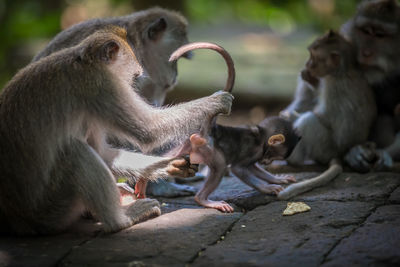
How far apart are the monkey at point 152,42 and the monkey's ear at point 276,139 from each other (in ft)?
2.87

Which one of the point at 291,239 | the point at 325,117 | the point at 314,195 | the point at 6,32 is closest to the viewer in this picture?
the point at 291,239

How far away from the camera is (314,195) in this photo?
484 cm

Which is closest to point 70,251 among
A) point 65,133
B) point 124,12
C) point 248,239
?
point 65,133

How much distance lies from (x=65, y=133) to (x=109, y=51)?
0.70m

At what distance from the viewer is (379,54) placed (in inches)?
232

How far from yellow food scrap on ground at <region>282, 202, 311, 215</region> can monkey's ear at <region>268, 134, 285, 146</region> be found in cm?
66

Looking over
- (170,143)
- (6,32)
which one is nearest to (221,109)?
(170,143)

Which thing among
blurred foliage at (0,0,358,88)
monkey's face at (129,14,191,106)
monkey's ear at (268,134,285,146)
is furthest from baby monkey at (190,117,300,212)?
blurred foliage at (0,0,358,88)

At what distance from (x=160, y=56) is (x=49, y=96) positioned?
204 cm

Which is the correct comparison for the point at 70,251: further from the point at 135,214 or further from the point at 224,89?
the point at 224,89

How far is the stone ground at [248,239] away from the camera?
3.54 metres

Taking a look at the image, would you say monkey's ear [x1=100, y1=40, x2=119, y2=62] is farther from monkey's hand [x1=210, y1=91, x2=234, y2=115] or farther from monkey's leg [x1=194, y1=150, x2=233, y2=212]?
monkey's leg [x1=194, y1=150, x2=233, y2=212]

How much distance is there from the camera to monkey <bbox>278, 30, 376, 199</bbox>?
18.6ft

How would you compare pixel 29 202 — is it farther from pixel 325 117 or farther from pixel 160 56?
pixel 325 117
